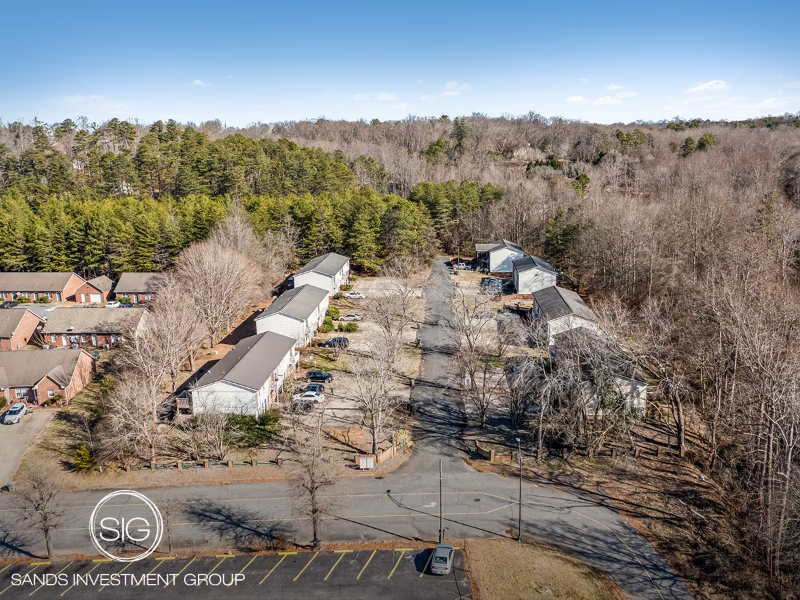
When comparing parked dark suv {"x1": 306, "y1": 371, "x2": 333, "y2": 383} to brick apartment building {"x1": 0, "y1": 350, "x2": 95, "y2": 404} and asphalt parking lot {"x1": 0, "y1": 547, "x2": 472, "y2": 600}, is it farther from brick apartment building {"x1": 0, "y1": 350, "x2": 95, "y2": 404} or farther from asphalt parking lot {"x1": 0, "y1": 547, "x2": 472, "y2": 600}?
asphalt parking lot {"x1": 0, "y1": 547, "x2": 472, "y2": 600}

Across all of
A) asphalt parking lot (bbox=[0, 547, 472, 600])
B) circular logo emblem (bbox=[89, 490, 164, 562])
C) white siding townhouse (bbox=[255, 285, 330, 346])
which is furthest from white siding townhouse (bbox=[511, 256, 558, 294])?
circular logo emblem (bbox=[89, 490, 164, 562])

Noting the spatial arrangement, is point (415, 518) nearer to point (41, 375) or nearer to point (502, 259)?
point (41, 375)

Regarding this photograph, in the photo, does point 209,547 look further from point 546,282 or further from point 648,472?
point 546,282

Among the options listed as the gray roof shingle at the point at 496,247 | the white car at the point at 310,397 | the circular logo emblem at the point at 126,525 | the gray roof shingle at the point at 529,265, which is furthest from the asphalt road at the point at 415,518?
the gray roof shingle at the point at 496,247

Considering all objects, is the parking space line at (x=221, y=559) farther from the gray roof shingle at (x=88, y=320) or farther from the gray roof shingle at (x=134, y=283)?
the gray roof shingle at (x=134, y=283)

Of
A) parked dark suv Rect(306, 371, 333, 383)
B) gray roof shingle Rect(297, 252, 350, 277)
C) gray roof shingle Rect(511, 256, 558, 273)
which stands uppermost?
gray roof shingle Rect(297, 252, 350, 277)

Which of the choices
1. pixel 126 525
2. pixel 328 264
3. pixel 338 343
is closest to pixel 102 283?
pixel 328 264
